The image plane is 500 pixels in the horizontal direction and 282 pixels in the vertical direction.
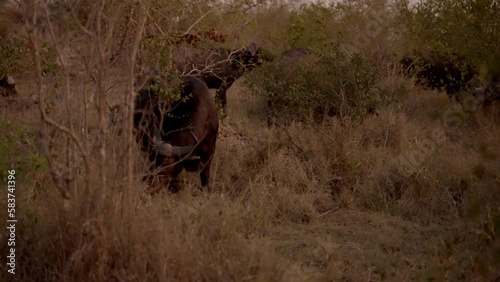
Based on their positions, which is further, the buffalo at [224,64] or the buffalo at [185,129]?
the buffalo at [224,64]

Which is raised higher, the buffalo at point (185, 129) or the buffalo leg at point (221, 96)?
the buffalo at point (185, 129)

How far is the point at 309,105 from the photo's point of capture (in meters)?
8.79

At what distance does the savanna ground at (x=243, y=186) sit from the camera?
374cm

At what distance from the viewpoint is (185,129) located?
686 cm

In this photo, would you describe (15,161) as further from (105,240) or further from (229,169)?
(229,169)

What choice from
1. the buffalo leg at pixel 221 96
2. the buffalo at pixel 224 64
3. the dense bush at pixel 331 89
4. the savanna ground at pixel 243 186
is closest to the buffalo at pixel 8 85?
the savanna ground at pixel 243 186

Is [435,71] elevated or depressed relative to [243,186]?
elevated

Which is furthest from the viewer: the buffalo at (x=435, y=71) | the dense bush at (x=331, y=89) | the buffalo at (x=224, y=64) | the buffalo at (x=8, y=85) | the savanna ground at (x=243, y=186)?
the buffalo at (x=435, y=71)

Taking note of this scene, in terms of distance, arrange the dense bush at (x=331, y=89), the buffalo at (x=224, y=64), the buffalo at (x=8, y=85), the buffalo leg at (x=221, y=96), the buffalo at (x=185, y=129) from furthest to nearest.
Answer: the buffalo leg at (x=221, y=96) → the buffalo at (x=224, y=64) → the buffalo at (x=8, y=85) → the dense bush at (x=331, y=89) → the buffalo at (x=185, y=129)

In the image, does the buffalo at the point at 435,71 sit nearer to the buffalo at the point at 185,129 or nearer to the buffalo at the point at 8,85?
the buffalo at the point at 185,129

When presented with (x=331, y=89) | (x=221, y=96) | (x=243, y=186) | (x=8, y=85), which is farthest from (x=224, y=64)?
(x=243, y=186)

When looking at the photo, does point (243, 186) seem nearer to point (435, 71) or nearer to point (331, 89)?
point (331, 89)

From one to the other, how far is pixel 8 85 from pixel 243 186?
4665mm

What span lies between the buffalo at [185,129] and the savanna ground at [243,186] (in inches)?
13.7
